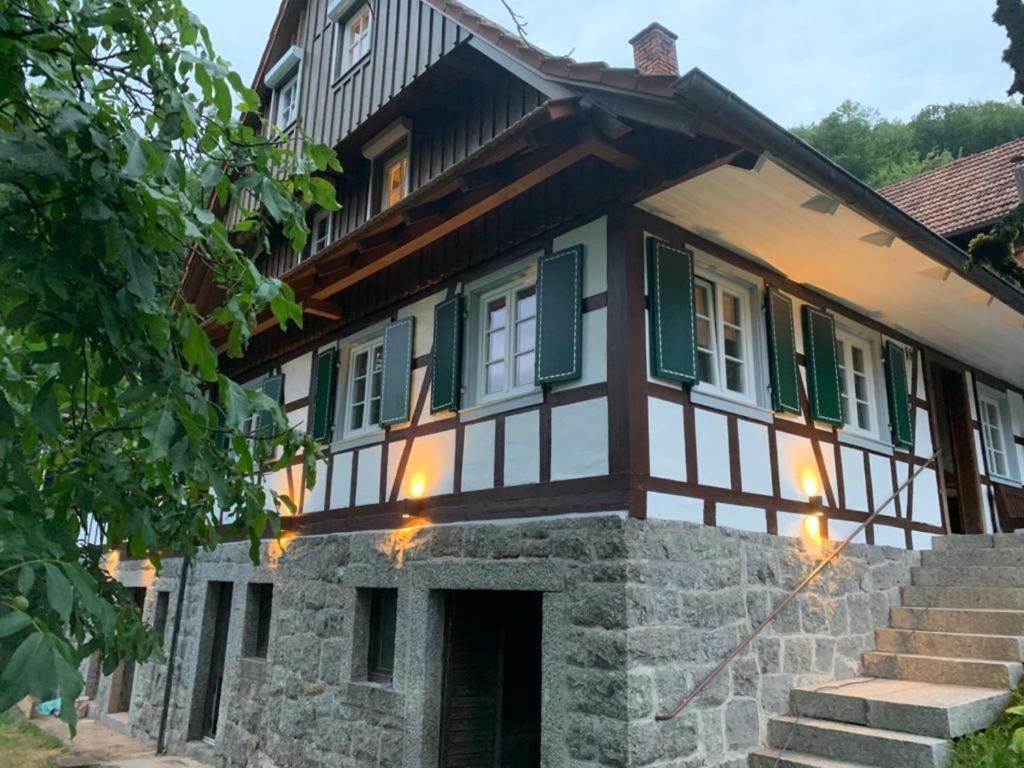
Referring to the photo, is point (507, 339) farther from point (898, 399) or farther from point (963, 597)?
point (963, 597)

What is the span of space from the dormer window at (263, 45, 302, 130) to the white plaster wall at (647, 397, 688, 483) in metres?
7.05

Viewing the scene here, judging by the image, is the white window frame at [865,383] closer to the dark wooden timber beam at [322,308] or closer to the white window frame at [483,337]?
the white window frame at [483,337]

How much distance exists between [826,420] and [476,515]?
280 centimetres

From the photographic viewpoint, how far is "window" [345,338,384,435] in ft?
22.9

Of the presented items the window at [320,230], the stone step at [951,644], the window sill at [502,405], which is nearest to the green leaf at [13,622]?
the window sill at [502,405]

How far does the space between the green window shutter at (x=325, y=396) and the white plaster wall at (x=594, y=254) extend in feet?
10.7

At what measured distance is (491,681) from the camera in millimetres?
5773

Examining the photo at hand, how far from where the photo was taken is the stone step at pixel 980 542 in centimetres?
650

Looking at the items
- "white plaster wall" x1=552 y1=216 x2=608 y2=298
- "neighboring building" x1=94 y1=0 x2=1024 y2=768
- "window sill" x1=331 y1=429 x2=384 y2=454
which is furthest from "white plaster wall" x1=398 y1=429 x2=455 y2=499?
"white plaster wall" x1=552 y1=216 x2=608 y2=298

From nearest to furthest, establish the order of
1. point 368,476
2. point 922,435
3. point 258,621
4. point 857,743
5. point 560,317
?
point 857,743, point 560,317, point 368,476, point 922,435, point 258,621

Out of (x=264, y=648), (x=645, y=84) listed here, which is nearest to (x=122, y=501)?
(x=645, y=84)

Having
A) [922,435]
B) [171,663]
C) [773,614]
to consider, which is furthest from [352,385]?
[922,435]

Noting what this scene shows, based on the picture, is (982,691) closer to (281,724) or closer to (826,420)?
(826,420)

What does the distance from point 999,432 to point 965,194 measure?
306cm
